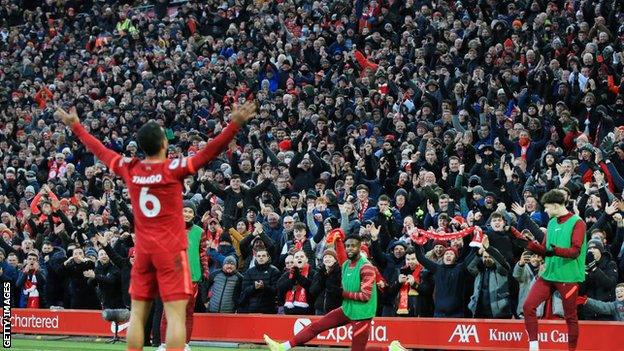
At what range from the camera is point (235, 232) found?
1966 cm

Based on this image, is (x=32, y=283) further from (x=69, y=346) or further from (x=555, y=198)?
(x=555, y=198)

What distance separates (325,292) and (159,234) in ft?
25.9

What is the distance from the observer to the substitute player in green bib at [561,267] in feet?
45.2

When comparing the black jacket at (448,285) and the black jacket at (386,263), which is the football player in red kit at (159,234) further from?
the black jacket at (386,263)

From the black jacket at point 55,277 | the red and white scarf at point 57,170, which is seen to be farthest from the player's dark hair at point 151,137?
the red and white scarf at point 57,170

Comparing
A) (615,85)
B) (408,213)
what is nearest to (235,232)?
(408,213)

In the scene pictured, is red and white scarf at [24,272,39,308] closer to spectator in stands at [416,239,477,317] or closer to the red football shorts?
spectator in stands at [416,239,477,317]

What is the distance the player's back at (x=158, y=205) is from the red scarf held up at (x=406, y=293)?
7753 millimetres

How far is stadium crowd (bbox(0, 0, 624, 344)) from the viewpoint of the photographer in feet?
57.0

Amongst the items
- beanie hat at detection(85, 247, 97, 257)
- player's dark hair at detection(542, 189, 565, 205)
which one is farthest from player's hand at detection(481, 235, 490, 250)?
beanie hat at detection(85, 247, 97, 257)

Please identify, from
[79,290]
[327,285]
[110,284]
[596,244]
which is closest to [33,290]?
[79,290]

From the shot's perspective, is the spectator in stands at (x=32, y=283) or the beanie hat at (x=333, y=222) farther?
the spectator in stands at (x=32, y=283)

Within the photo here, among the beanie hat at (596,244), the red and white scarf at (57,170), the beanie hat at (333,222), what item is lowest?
the beanie hat at (596,244)

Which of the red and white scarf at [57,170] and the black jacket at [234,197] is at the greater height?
the red and white scarf at [57,170]
